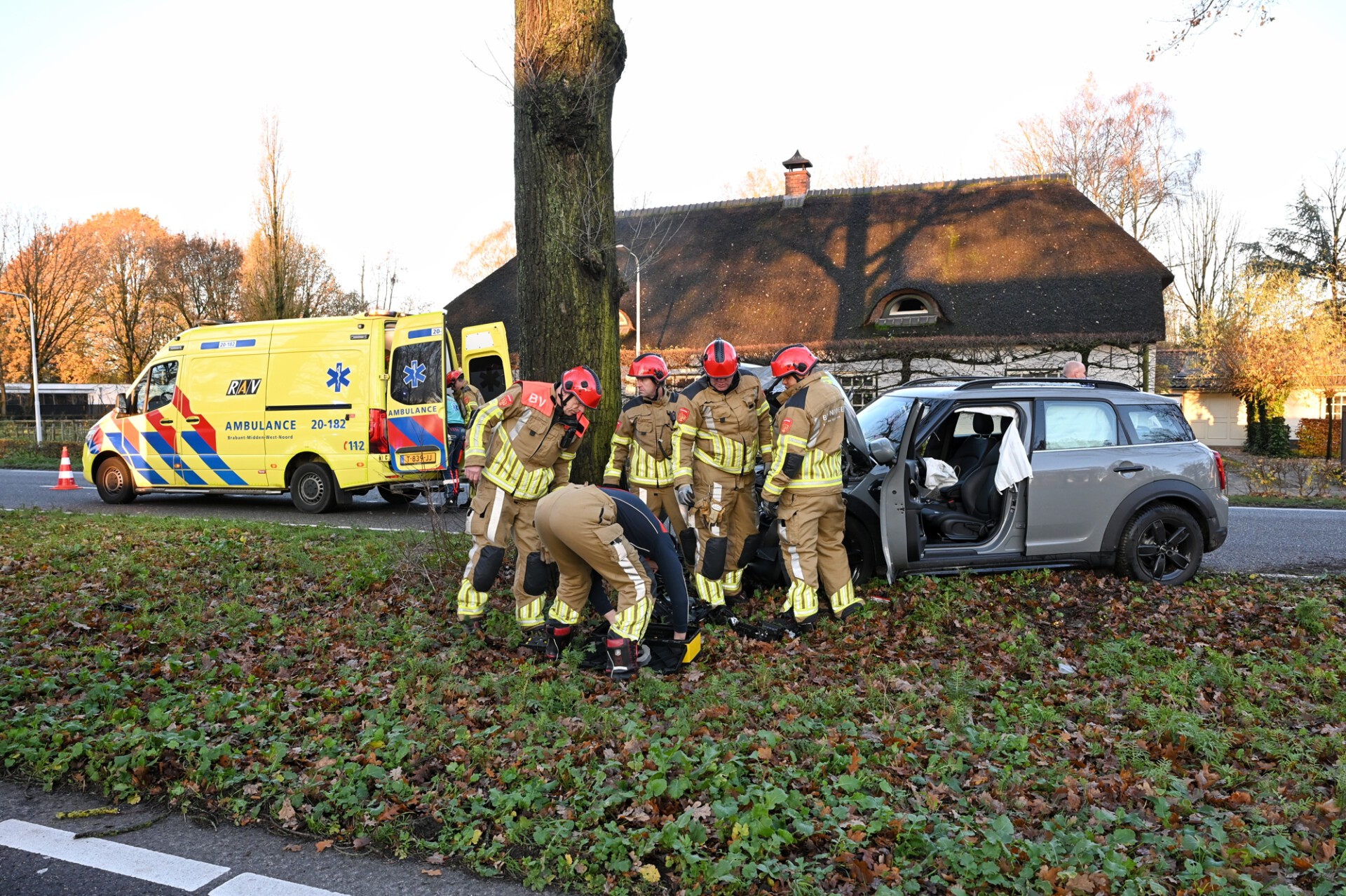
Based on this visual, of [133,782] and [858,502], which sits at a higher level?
[858,502]

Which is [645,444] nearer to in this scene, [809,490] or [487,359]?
[809,490]

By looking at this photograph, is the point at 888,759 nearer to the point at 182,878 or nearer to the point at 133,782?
the point at 182,878

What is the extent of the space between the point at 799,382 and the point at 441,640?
10.1ft

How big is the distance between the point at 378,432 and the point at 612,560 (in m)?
7.90

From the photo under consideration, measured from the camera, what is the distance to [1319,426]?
28875 millimetres

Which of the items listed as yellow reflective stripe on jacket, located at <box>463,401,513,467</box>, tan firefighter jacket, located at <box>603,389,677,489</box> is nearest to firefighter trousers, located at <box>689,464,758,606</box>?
tan firefighter jacket, located at <box>603,389,677,489</box>

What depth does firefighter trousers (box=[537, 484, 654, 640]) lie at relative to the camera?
5211mm

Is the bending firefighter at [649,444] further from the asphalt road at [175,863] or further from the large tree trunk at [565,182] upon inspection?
the asphalt road at [175,863]

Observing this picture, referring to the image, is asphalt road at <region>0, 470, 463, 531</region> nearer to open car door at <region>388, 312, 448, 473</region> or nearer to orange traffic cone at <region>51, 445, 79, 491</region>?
orange traffic cone at <region>51, 445, 79, 491</region>

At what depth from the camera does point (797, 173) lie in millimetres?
28500

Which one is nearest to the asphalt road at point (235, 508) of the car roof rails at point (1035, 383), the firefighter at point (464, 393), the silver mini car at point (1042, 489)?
the firefighter at point (464, 393)

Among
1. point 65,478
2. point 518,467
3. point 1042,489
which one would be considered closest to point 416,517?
point 518,467

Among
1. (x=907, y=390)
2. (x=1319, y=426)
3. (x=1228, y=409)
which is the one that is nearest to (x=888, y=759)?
(x=907, y=390)

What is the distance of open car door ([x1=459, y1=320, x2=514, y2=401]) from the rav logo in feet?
9.43
